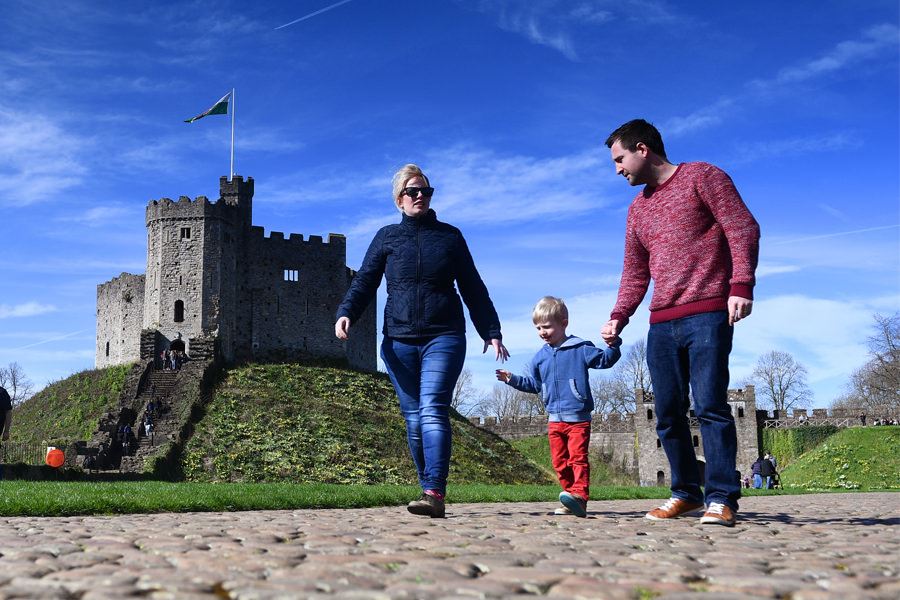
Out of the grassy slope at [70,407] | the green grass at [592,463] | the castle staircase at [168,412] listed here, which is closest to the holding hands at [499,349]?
the castle staircase at [168,412]

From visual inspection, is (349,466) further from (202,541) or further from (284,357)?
(202,541)

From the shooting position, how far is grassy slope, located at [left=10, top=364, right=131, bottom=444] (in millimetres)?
37062

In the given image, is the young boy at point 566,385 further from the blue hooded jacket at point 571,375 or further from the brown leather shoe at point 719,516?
the brown leather shoe at point 719,516

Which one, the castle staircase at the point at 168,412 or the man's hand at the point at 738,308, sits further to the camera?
the castle staircase at the point at 168,412

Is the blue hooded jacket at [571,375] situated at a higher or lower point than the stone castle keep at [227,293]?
lower

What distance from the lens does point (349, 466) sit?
27266 millimetres

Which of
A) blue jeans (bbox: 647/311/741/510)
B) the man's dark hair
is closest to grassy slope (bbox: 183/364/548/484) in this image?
blue jeans (bbox: 647/311/741/510)

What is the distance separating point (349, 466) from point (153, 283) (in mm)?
20167

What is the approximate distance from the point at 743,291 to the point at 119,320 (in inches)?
1791

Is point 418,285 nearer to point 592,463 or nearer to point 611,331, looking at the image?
point 611,331

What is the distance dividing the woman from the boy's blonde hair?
42 cm

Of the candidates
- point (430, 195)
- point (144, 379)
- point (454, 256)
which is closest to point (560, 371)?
point (454, 256)

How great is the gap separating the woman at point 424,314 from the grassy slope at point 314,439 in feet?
61.4

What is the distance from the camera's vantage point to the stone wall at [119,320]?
151 feet
